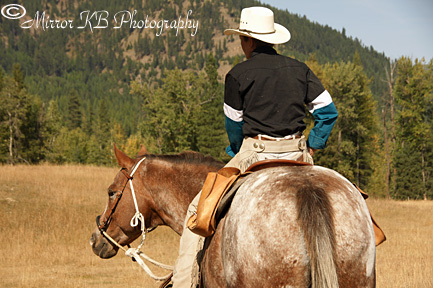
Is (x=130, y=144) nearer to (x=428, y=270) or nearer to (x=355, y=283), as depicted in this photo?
(x=428, y=270)

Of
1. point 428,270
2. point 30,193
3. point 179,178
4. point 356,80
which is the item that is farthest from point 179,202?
point 356,80

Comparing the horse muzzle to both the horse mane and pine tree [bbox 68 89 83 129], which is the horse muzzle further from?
pine tree [bbox 68 89 83 129]

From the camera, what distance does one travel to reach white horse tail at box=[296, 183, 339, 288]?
3039 millimetres

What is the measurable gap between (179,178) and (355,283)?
9.61ft

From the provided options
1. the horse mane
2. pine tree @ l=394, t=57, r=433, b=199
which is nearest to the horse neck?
the horse mane

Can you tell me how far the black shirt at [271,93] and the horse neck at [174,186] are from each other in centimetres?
158

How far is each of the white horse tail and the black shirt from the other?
1007 mm

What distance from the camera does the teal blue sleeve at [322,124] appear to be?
4324 millimetres

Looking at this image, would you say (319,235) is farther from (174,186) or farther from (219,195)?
(174,186)

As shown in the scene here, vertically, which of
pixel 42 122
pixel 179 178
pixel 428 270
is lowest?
pixel 42 122

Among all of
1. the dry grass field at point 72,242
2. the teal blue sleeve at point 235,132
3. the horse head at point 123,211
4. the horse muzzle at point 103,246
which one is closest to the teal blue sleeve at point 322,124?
the teal blue sleeve at point 235,132

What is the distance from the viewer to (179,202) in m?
Answer: 5.80

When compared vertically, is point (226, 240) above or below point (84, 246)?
above

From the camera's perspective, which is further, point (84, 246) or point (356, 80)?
point (356, 80)
